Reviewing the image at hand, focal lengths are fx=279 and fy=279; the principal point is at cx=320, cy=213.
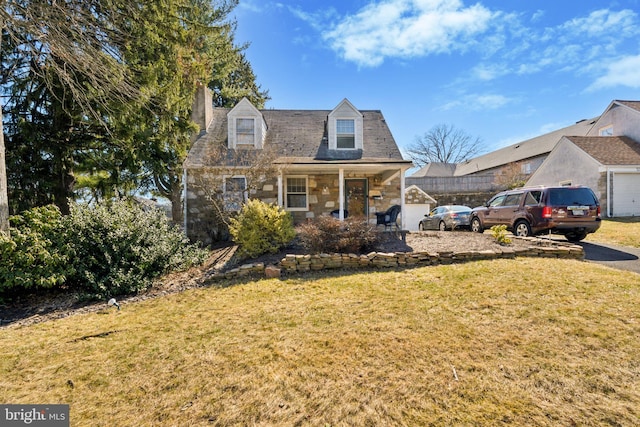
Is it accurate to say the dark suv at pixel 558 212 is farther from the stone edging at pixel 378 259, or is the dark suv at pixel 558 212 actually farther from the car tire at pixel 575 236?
the stone edging at pixel 378 259

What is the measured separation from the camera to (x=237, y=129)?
11.6m

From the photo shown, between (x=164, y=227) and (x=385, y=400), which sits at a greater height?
(x=164, y=227)

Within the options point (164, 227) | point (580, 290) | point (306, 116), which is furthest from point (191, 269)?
point (306, 116)

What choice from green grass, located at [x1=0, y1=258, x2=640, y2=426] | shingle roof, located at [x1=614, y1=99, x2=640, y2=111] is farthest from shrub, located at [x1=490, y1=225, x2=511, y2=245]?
shingle roof, located at [x1=614, y1=99, x2=640, y2=111]

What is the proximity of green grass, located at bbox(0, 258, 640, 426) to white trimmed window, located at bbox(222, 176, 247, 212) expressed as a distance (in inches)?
214

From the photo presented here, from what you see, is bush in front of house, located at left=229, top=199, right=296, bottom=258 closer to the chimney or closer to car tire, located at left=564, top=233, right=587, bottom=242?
the chimney

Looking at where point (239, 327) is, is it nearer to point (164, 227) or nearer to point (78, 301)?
point (78, 301)

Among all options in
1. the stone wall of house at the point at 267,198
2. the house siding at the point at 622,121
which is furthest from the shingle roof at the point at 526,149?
the stone wall of house at the point at 267,198

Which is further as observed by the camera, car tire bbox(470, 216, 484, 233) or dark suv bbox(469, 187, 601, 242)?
car tire bbox(470, 216, 484, 233)

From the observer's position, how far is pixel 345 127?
11.8m

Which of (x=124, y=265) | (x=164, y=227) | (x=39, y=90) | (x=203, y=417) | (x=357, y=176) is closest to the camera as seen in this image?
(x=203, y=417)

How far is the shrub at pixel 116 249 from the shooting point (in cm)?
539

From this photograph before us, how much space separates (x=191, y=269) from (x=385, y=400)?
5770 millimetres

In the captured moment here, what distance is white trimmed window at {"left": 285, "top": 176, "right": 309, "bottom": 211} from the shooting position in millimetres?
12062
